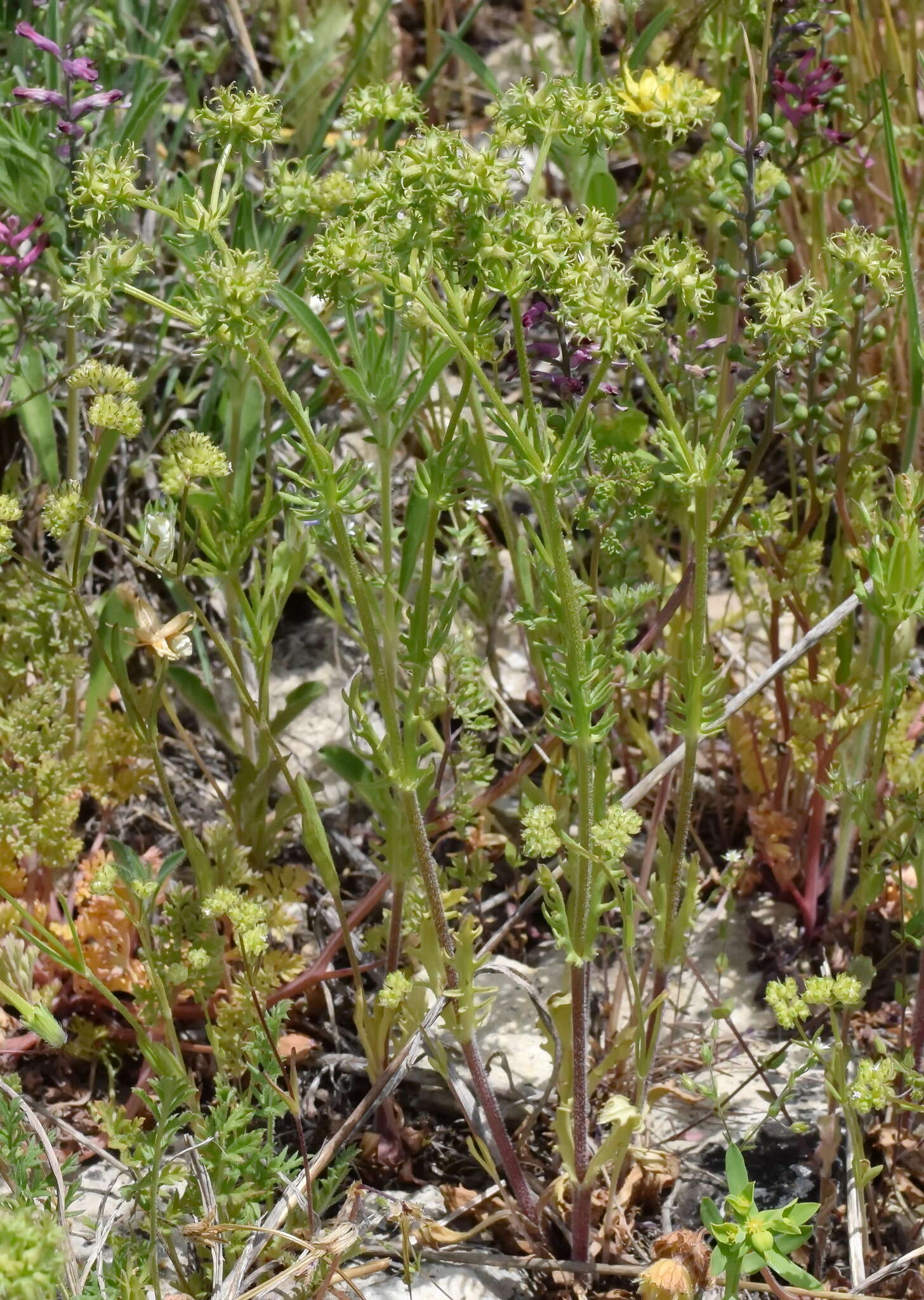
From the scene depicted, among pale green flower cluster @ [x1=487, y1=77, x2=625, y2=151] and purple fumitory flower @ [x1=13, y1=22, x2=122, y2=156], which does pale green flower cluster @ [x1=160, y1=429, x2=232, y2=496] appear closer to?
pale green flower cluster @ [x1=487, y1=77, x2=625, y2=151]

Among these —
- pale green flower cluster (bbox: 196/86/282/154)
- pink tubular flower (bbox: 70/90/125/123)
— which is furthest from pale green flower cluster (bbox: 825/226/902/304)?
pink tubular flower (bbox: 70/90/125/123)

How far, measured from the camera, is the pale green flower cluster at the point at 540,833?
5.06ft

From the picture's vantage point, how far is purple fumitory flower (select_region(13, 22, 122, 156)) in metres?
2.03

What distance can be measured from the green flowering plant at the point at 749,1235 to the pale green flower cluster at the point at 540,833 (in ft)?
1.39

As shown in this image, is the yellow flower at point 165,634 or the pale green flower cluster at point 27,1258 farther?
the yellow flower at point 165,634

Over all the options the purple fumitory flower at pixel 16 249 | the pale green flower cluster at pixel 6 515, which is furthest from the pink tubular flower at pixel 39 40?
the pale green flower cluster at pixel 6 515

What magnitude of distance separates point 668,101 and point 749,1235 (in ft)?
4.50

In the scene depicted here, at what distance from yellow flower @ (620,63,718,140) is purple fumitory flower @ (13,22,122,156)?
2.88 ft

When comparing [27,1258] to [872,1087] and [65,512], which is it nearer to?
[65,512]

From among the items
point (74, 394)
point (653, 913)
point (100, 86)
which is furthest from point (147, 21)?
point (653, 913)

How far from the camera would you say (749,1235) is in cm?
148

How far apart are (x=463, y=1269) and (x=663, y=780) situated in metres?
0.78

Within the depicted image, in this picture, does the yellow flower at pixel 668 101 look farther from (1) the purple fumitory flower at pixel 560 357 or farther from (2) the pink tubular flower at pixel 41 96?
(2) the pink tubular flower at pixel 41 96

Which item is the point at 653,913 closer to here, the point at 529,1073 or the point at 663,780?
the point at 663,780
